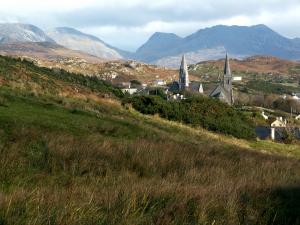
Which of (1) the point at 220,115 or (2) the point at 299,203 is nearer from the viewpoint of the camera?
(2) the point at 299,203

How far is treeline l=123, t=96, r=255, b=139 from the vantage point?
114 feet

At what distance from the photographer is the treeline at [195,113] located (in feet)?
114

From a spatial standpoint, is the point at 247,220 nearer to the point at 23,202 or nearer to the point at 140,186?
the point at 140,186

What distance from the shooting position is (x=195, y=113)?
37.3 meters

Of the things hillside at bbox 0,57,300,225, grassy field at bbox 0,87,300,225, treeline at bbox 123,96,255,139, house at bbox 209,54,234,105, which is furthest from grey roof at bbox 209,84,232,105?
grassy field at bbox 0,87,300,225

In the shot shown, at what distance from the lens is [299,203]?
25.1ft

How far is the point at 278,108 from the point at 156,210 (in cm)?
17035

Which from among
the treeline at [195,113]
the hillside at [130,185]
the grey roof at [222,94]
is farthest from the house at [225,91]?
the hillside at [130,185]

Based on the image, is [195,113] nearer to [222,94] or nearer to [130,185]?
[130,185]

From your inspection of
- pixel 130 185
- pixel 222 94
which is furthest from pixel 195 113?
pixel 222 94

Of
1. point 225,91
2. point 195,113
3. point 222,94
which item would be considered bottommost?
point 222,94

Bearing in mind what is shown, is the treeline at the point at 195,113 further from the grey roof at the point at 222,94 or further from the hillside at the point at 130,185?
the grey roof at the point at 222,94

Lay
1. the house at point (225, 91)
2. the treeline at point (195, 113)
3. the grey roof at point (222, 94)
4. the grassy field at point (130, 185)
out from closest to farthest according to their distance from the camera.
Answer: the grassy field at point (130, 185), the treeline at point (195, 113), the house at point (225, 91), the grey roof at point (222, 94)

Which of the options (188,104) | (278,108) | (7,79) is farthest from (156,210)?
(278,108)
